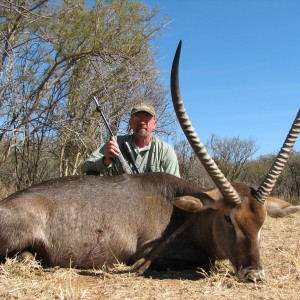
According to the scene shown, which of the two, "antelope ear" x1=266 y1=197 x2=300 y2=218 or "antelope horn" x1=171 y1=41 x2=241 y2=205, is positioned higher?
"antelope horn" x1=171 y1=41 x2=241 y2=205

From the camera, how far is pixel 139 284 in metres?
4.30

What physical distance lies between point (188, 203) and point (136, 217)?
0.76 m

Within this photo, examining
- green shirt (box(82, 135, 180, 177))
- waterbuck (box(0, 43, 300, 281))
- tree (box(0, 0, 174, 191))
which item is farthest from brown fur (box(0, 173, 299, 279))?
tree (box(0, 0, 174, 191))

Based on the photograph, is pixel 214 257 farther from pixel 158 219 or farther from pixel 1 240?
pixel 1 240

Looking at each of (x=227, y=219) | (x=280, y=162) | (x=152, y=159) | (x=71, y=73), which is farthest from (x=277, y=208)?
(x=71, y=73)

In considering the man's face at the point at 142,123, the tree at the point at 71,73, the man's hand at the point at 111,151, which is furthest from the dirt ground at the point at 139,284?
the tree at the point at 71,73

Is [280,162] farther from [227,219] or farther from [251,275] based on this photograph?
[251,275]

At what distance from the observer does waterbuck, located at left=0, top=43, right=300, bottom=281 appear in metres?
4.71

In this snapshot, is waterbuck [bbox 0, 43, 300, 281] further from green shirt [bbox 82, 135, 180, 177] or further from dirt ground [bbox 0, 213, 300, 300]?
green shirt [bbox 82, 135, 180, 177]

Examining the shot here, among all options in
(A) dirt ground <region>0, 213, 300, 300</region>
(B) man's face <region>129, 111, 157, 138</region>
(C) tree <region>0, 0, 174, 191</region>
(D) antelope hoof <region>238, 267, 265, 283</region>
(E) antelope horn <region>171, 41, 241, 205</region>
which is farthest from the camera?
(C) tree <region>0, 0, 174, 191</region>

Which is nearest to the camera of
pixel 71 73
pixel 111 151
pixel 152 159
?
pixel 111 151

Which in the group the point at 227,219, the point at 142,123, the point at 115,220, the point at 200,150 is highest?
the point at 142,123

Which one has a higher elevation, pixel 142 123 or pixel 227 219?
pixel 142 123

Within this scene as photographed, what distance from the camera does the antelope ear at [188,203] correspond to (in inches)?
189
